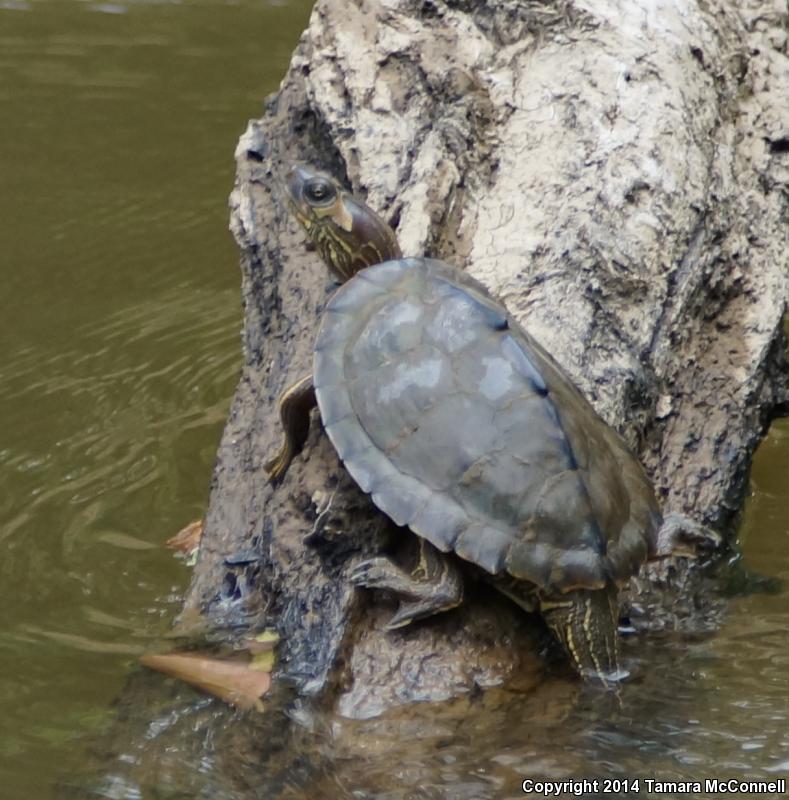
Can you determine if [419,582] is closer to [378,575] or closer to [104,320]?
[378,575]

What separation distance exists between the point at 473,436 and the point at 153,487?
1875mm

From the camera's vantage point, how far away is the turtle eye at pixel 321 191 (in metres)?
3.39

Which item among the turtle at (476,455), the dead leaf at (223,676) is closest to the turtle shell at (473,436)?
the turtle at (476,455)

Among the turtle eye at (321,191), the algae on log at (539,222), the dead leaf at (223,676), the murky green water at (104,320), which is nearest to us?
the dead leaf at (223,676)

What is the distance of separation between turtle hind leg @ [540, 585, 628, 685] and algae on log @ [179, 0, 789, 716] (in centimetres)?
12

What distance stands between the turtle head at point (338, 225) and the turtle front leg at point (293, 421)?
347 mm

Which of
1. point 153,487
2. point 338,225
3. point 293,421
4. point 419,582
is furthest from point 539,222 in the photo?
point 153,487

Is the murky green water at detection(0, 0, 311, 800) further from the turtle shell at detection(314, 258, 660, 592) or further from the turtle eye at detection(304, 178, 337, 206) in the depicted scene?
the turtle eye at detection(304, 178, 337, 206)

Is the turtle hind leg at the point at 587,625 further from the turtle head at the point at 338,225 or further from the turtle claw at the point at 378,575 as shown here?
the turtle head at the point at 338,225

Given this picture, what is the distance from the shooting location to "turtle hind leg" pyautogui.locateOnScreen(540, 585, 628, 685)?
2.79 meters

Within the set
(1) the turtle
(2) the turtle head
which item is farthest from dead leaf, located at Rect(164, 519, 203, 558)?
(1) the turtle

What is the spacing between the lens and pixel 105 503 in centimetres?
431

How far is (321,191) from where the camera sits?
3.40 metres

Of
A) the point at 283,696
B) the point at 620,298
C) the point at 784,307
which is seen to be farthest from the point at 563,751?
the point at 784,307
